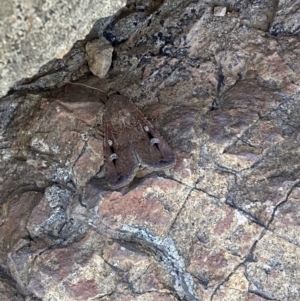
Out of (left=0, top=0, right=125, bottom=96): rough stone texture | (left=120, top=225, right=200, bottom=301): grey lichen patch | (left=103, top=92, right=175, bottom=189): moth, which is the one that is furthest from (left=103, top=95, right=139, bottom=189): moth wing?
(left=0, top=0, right=125, bottom=96): rough stone texture

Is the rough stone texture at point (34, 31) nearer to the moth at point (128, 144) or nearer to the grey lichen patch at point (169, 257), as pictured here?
the moth at point (128, 144)

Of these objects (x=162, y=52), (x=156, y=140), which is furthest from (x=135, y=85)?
(x=156, y=140)

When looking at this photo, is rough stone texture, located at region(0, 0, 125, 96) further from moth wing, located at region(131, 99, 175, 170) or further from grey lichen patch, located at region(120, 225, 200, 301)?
grey lichen patch, located at region(120, 225, 200, 301)

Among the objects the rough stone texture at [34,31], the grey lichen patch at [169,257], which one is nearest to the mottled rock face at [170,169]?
the grey lichen patch at [169,257]

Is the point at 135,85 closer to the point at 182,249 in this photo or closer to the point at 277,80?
the point at 277,80

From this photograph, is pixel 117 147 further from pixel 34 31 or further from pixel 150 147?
pixel 34 31

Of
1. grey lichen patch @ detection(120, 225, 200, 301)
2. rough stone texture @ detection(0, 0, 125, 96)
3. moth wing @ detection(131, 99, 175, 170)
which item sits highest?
rough stone texture @ detection(0, 0, 125, 96)
